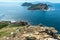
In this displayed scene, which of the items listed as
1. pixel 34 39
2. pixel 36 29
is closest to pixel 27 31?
pixel 36 29

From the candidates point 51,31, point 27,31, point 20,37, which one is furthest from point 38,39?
point 51,31

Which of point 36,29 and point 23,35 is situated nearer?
point 23,35

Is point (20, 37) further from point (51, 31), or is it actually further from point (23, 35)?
point (51, 31)

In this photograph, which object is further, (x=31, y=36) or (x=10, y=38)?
(x=10, y=38)

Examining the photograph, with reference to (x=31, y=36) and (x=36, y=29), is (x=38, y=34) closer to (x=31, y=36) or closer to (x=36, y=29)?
(x=31, y=36)

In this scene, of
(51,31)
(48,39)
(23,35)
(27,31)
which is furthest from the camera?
(51,31)

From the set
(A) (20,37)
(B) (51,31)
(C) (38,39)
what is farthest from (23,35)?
(B) (51,31)

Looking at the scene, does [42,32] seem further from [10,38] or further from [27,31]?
[10,38]

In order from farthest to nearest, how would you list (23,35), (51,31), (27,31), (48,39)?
(51,31)
(27,31)
(23,35)
(48,39)
